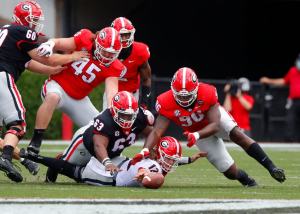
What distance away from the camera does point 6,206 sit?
7.60 m

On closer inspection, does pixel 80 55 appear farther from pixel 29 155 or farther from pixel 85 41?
pixel 29 155

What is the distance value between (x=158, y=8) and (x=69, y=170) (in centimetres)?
1382

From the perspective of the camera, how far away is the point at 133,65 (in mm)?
11984

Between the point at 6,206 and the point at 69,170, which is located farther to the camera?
the point at 69,170

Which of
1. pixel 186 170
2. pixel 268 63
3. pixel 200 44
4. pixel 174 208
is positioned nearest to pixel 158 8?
pixel 200 44

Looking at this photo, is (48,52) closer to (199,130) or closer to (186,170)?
(199,130)

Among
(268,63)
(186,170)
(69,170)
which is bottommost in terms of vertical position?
(268,63)

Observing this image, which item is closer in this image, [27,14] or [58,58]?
[27,14]

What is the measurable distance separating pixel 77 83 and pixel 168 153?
6.11ft

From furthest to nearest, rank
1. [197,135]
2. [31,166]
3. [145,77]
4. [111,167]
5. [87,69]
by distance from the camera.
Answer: [145,77] < [87,69] < [31,166] < [197,135] < [111,167]

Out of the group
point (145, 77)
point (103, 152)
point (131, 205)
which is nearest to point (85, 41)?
point (145, 77)

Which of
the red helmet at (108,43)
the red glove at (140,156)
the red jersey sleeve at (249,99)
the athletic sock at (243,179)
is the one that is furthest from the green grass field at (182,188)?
the red jersey sleeve at (249,99)

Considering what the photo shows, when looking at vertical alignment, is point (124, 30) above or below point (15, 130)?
above

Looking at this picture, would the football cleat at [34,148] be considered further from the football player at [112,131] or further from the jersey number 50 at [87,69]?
the jersey number 50 at [87,69]
